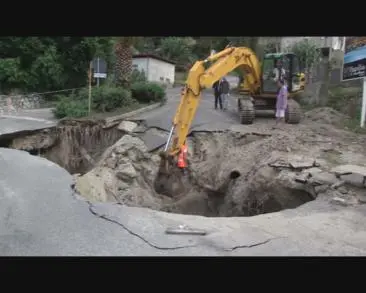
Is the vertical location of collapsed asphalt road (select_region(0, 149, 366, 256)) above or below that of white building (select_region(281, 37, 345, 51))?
below

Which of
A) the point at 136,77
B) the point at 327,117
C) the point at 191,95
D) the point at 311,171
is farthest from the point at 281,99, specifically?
the point at 136,77

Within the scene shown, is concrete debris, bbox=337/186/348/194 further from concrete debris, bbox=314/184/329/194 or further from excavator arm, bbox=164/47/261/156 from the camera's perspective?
excavator arm, bbox=164/47/261/156

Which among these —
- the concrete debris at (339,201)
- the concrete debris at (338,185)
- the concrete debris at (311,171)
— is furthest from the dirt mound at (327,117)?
the concrete debris at (339,201)

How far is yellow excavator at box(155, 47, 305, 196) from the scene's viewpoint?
474 inches

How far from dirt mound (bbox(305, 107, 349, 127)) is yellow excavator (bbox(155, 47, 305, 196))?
56.6 inches

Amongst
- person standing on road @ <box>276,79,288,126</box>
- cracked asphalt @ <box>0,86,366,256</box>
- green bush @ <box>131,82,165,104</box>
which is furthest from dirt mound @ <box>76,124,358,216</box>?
green bush @ <box>131,82,165,104</box>

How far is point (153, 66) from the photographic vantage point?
3509cm

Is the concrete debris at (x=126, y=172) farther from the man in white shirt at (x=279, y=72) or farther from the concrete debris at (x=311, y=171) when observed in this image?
the man in white shirt at (x=279, y=72)

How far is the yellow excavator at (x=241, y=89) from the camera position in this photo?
12031mm

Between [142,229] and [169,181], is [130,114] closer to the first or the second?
[169,181]

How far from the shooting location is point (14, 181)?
8.25 metres

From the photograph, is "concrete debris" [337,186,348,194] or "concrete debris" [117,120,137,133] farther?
"concrete debris" [117,120,137,133]
